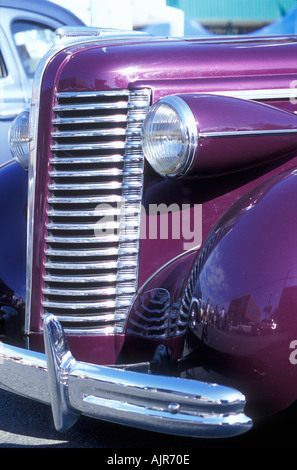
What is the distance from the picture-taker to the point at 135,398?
1.65m

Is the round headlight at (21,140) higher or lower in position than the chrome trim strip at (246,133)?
lower

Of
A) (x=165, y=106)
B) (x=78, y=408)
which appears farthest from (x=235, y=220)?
(x=78, y=408)

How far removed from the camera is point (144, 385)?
5.36 feet

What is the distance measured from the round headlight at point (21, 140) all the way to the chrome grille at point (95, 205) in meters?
0.51

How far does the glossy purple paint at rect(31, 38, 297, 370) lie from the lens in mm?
2098

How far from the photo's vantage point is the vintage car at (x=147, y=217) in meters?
1.71

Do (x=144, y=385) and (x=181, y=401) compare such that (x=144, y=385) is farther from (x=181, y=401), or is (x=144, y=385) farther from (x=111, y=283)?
(x=111, y=283)

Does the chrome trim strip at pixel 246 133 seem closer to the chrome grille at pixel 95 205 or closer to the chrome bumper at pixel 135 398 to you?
the chrome grille at pixel 95 205

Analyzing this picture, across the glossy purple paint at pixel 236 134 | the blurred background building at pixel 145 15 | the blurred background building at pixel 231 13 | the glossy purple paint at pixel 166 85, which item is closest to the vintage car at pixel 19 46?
the blurred background building at pixel 145 15

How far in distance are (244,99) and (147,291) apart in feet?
2.17

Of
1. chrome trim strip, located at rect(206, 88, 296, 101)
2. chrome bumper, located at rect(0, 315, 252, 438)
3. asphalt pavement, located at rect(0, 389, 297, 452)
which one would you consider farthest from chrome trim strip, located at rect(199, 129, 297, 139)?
asphalt pavement, located at rect(0, 389, 297, 452)

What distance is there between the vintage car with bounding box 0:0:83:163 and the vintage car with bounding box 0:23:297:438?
3149 millimetres

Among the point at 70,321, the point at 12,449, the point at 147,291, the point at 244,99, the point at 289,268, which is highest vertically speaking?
the point at 244,99

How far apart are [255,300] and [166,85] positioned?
81cm
